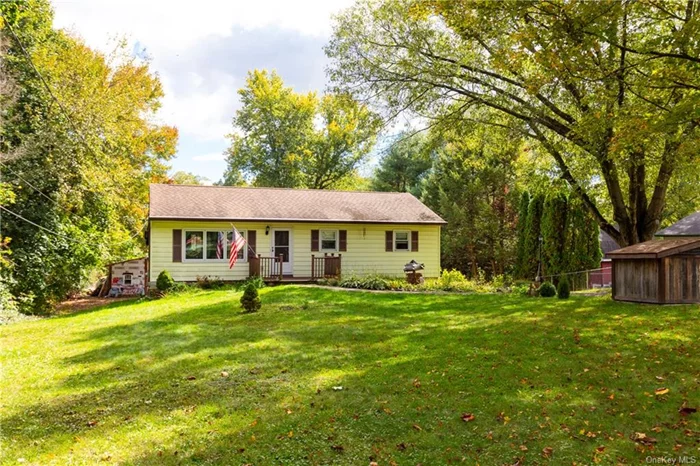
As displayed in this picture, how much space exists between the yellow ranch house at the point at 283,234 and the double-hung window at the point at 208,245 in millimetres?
35

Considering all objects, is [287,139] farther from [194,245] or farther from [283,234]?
[194,245]

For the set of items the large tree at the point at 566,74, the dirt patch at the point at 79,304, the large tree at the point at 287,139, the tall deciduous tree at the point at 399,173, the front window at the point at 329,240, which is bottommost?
the dirt patch at the point at 79,304

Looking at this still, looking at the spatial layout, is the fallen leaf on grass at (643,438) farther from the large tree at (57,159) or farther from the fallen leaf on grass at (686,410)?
the large tree at (57,159)

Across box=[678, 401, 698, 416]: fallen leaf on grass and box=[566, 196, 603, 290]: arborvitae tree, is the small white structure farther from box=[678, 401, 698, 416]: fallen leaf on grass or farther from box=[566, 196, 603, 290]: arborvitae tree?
box=[678, 401, 698, 416]: fallen leaf on grass

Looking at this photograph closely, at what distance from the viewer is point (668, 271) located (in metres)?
9.02

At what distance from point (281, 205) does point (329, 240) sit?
255 cm

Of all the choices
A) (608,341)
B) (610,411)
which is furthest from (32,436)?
(608,341)

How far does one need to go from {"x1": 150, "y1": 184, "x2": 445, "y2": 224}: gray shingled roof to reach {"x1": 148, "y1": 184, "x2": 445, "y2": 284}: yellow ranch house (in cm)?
4

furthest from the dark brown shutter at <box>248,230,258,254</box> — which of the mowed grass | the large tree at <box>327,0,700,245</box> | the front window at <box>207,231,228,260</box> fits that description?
the mowed grass

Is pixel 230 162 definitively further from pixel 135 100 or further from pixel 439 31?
pixel 439 31

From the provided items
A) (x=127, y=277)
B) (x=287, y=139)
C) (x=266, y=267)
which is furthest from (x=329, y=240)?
(x=287, y=139)

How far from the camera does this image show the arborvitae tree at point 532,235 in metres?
19.8

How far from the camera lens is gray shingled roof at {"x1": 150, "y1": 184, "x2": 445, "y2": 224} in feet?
55.5

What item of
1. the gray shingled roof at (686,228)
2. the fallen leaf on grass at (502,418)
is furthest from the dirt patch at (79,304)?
the gray shingled roof at (686,228)
